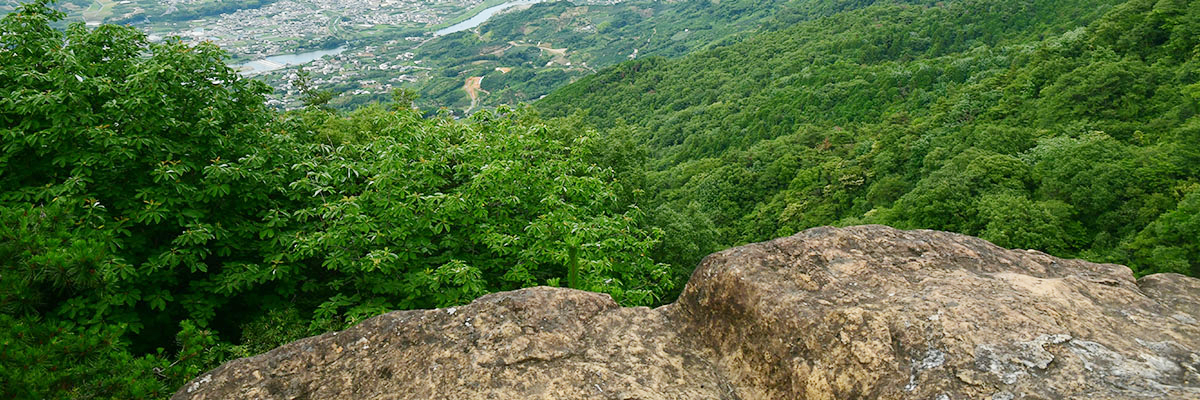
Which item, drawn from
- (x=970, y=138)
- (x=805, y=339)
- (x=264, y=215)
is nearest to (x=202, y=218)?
(x=264, y=215)

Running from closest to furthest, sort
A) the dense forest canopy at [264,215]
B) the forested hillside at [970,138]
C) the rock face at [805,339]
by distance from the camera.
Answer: the rock face at [805,339] → the dense forest canopy at [264,215] → the forested hillside at [970,138]

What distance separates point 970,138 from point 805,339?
56088mm

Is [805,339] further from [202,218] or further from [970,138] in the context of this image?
[970,138]

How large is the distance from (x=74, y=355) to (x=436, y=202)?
5.40 metres

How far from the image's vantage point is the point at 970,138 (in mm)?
50812

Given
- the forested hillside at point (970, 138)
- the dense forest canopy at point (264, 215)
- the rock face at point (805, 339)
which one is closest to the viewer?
the rock face at point (805, 339)

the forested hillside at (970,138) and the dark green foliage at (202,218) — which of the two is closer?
the dark green foliage at (202,218)

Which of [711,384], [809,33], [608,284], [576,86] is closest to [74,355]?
[711,384]

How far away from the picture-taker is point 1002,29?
10531cm

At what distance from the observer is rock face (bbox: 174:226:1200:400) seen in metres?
4.25

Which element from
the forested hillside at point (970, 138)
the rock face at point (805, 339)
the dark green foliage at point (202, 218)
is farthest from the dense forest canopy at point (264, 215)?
the rock face at point (805, 339)

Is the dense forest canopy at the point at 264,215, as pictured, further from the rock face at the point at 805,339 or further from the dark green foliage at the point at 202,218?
the rock face at the point at 805,339

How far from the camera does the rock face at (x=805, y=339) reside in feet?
14.0

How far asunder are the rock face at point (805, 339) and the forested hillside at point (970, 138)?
21.4 m
